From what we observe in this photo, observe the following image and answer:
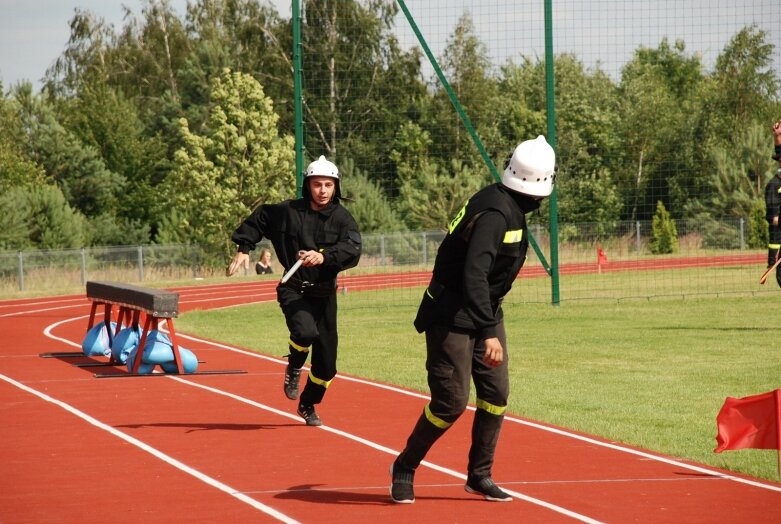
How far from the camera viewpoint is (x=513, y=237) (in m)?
7.43

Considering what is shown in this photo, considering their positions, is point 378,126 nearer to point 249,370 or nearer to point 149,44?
point 249,370

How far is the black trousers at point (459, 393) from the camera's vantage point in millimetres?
7562

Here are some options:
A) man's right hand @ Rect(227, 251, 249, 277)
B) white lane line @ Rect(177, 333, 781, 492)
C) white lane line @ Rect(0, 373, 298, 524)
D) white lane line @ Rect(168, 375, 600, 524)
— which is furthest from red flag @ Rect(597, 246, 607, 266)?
man's right hand @ Rect(227, 251, 249, 277)

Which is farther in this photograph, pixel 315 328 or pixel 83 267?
pixel 83 267

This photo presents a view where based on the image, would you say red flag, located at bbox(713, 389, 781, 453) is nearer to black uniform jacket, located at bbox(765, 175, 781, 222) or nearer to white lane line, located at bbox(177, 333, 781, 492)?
white lane line, located at bbox(177, 333, 781, 492)

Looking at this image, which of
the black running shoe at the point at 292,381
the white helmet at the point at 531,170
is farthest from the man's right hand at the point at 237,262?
the white helmet at the point at 531,170

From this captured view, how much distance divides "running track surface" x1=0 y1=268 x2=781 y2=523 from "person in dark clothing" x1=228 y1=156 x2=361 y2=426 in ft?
2.32

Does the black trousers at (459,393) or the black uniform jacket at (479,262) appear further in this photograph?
the black trousers at (459,393)

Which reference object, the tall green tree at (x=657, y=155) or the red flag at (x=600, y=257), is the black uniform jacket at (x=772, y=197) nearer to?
the tall green tree at (x=657, y=155)

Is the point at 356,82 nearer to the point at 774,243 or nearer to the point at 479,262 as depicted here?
the point at 774,243

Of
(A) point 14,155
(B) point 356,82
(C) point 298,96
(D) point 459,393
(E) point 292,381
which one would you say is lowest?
(E) point 292,381

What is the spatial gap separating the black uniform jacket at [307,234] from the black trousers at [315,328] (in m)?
0.18

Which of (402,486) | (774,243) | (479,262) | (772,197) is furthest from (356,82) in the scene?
(479,262)

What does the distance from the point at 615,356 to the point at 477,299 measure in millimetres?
10059
